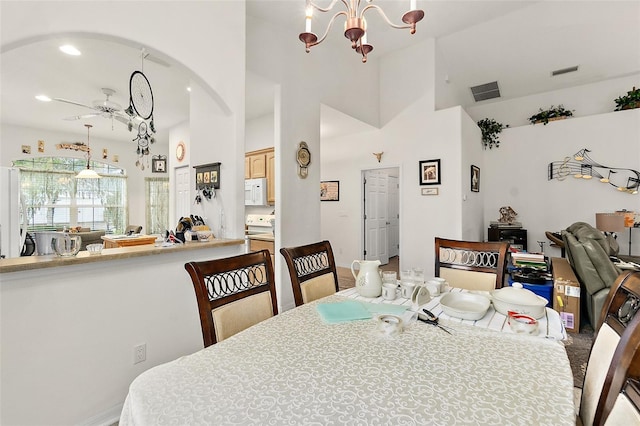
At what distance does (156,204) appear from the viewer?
769 centimetres

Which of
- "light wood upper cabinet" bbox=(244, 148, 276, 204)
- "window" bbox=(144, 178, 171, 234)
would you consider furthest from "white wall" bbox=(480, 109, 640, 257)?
"window" bbox=(144, 178, 171, 234)

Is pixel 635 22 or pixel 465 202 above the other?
pixel 635 22

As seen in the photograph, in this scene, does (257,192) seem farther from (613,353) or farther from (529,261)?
(613,353)

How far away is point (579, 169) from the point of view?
17.0 ft

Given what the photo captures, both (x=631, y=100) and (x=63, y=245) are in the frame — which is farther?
(x=631, y=100)

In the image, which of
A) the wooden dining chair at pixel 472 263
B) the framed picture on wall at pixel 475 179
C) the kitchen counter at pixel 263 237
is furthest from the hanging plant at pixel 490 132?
the wooden dining chair at pixel 472 263

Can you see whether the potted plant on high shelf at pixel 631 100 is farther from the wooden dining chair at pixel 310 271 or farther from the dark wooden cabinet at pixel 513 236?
the wooden dining chair at pixel 310 271

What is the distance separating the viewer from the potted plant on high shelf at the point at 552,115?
5.42 metres

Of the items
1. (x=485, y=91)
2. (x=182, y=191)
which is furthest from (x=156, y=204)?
(x=485, y=91)

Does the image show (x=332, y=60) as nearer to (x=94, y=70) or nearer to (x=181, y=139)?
(x=94, y=70)

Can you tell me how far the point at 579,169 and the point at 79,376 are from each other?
7.17m

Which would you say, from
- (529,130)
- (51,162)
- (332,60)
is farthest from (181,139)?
(529,130)

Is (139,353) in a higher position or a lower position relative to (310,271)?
lower

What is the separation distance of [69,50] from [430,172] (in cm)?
478
